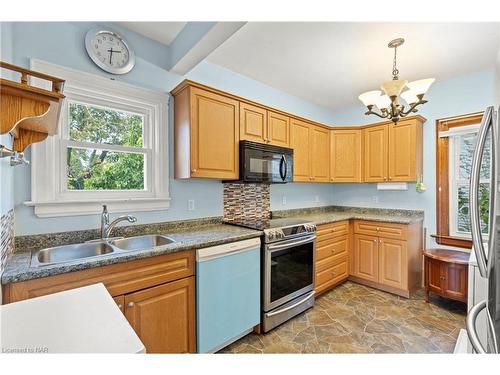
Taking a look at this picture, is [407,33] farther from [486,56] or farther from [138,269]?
[138,269]

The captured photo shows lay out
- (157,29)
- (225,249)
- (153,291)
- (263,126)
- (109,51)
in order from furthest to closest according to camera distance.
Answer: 1. (263,126)
2. (157,29)
3. (109,51)
4. (225,249)
5. (153,291)

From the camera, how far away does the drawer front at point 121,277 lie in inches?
46.6

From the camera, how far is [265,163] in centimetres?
256

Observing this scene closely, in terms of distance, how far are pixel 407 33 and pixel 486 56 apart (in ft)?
3.69

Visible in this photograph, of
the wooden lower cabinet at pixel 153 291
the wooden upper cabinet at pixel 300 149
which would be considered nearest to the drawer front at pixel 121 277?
the wooden lower cabinet at pixel 153 291

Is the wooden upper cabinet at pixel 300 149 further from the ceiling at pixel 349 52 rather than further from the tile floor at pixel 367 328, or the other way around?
the tile floor at pixel 367 328

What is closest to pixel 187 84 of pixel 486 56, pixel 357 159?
pixel 357 159

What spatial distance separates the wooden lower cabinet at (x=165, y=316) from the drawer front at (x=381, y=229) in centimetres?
241

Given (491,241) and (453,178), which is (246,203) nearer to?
(491,241)

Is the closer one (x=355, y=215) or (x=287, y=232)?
(x=287, y=232)

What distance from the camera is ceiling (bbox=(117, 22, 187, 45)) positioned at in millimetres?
2010

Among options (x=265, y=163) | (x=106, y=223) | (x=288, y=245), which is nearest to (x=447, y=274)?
(x=288, y=245)

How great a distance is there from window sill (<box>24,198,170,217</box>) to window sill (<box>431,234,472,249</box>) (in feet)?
11.0

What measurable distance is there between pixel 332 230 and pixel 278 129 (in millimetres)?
1420
